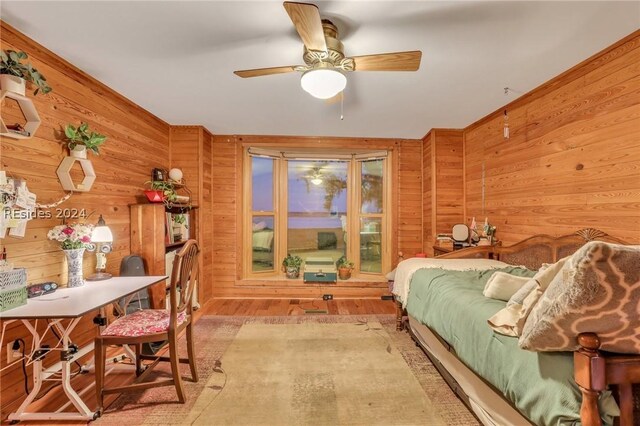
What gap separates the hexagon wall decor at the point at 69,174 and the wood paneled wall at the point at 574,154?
3973 mm

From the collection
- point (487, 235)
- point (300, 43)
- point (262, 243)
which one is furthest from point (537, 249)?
point (262, 243)

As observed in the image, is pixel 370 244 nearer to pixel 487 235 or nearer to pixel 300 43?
pixel 487 235

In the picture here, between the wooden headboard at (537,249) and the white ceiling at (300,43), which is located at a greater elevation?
the white ceiling at (300,43)

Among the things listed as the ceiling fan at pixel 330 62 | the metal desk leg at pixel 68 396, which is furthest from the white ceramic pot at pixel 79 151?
the ceiling fan at pixel 330 62

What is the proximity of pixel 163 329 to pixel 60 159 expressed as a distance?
5.13ft

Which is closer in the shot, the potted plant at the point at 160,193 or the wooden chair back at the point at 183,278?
the wooden chair back at the point at 183,278

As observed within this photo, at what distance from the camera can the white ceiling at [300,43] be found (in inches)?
69.7

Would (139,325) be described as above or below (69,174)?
below

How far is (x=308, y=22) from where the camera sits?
59.5 inches

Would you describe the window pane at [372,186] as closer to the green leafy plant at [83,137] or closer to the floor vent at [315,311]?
the floor vent at [315,311]

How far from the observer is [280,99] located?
3119 mm

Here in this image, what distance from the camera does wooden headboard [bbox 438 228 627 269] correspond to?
2323mm

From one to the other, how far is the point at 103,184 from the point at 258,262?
244 cm

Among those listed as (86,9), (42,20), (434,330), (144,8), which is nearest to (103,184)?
(42,20)
